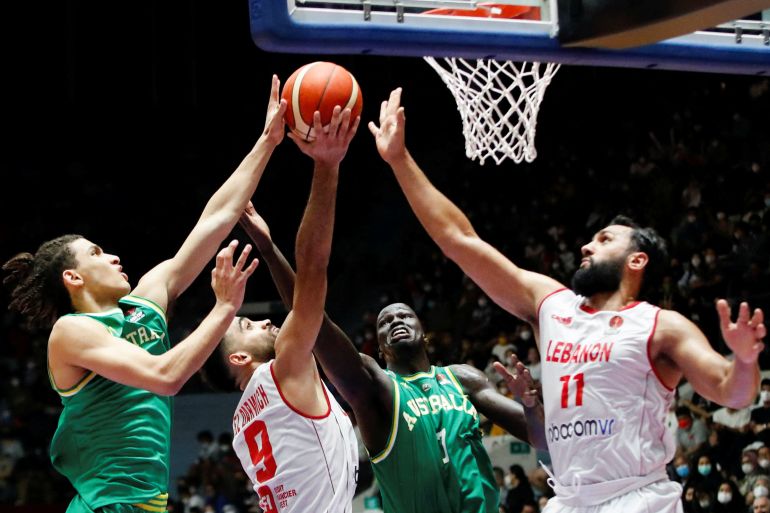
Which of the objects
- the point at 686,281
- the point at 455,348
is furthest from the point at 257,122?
the point at 686,281

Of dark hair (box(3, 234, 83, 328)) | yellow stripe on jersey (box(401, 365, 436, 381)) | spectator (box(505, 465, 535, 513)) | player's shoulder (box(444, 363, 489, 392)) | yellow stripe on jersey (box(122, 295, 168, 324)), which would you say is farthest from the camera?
spectator (box(505, 465, 535, 513))

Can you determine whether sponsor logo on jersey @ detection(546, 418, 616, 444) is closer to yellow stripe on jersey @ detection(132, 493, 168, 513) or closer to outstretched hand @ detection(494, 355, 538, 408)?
outstretched hand @ detection(494, 355, 538, 408)

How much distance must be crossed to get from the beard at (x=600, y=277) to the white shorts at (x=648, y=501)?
71 cm

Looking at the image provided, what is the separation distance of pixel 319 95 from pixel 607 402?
151cm

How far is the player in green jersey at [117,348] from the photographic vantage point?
3.70 m

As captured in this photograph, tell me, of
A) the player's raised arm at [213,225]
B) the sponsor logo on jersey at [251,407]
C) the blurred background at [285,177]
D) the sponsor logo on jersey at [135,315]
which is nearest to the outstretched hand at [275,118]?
the player's raised arm at [213,225]

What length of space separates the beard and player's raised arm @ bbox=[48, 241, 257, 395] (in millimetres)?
1205

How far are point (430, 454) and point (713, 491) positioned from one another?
452 cm

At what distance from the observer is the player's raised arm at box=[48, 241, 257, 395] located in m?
3.63

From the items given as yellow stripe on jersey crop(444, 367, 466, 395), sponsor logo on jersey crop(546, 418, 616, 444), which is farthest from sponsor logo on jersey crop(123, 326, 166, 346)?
yellow stripe on jersey crop(444, 367, 466, 395)

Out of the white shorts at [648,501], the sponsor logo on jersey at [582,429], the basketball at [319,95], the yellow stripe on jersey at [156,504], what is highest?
the basketball at [319,95]

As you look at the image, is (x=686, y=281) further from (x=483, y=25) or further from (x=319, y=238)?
(x=319, y=238)

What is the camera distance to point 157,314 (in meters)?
4.28

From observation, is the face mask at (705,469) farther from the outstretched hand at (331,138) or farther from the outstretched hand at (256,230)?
the outstretched hand at (331,138)
